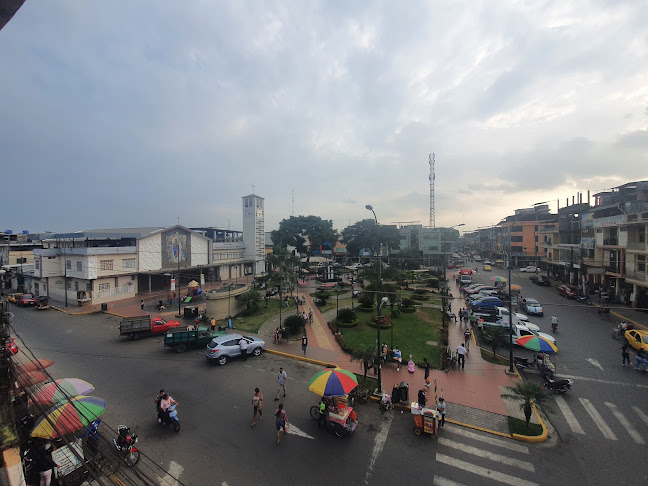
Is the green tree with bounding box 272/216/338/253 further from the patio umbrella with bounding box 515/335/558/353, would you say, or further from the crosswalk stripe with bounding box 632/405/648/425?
the crosswalk stripe with bounding box 632/405/648/425

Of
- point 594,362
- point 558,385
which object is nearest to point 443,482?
point 558,385

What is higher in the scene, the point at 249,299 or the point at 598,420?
the point at 249,299

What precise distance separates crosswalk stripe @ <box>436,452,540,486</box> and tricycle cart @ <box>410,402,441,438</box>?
0.86 meters

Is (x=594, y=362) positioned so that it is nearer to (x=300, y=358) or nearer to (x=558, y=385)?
(x=558, y=385)

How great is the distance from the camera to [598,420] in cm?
1130

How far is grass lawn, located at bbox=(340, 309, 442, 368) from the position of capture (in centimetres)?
1802

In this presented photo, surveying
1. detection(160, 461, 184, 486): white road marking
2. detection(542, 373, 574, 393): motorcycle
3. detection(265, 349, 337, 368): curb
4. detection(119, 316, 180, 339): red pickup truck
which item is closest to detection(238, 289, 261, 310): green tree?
detection(119, 316, 180, 339): red pickup truck

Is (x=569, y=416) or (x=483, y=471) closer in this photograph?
(x=483, y=471)

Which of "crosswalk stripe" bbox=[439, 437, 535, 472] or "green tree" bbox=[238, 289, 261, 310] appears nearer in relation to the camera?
"crosswalk stripe" bbox=[439, 437, 535, 472]

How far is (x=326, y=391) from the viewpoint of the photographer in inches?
409

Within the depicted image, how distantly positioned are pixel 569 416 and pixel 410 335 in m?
10.2

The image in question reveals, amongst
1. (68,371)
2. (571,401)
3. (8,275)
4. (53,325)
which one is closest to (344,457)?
(571,401)

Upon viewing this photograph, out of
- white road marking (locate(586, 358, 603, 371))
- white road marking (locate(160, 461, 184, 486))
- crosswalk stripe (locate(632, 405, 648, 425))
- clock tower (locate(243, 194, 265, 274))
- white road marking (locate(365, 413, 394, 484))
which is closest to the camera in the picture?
white road marking (locate(160, 461, 184, 486))

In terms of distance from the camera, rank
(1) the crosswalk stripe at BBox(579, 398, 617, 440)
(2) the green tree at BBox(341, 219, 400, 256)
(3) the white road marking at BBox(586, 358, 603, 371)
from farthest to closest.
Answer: (2) the green tree at BBox(341, 219, 400, 256)
(3) the white road marking at BBox(586, 358, 603, 371)
(1) the crosswalk stripe at BBox(579, 398, 617, 440)
